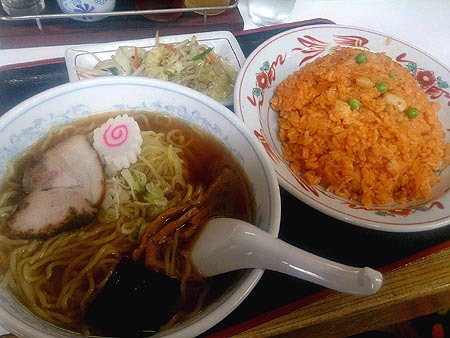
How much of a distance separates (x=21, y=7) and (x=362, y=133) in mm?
1525

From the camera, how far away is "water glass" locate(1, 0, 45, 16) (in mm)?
1833

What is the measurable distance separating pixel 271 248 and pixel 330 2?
1.89m

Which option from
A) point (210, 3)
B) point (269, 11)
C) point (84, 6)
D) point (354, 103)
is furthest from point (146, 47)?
point (354, 103)

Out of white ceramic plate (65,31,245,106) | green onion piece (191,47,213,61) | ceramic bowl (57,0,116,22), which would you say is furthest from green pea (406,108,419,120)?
ceramic bowl (57,0,116,22)

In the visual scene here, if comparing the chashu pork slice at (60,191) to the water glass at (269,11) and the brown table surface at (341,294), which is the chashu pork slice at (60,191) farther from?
the water glass at (269,11)

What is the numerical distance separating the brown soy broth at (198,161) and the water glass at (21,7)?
3.04 feet

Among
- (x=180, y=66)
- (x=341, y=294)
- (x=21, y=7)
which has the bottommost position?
(x=341, y=294)

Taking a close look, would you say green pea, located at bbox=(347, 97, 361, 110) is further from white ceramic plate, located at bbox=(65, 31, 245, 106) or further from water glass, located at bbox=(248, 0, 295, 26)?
water glass, located at bbox=(248, 0, 295, 26)

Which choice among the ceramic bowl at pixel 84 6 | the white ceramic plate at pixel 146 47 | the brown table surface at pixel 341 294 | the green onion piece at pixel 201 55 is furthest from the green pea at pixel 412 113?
the ceramic bowl at pixel 84 6

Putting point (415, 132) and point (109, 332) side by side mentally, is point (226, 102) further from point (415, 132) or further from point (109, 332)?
point (109, 332)

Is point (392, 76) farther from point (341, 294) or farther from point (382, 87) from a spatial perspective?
point (341, 294)

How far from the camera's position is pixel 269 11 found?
2.13 meters

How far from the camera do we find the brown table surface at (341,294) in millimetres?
1106

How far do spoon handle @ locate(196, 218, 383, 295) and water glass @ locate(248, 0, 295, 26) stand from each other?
146 cm
